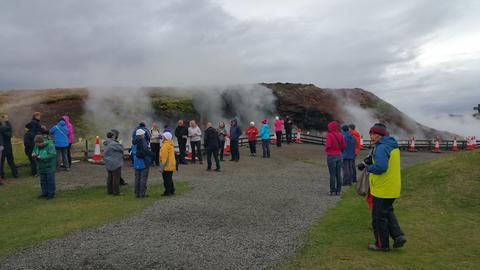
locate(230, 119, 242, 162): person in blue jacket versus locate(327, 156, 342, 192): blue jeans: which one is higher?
locate(230, 119, 242, 162): person in blue jacket

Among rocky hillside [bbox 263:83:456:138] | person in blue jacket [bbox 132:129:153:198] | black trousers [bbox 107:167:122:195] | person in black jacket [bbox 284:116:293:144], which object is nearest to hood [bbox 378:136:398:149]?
person in blue jacket [bbox 132:129:153:198]

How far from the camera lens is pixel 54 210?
31.0ft

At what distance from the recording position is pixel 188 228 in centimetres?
788

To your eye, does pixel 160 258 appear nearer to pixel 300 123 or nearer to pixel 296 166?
pixel 296 166

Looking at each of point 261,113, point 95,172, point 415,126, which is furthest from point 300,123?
point 95,172

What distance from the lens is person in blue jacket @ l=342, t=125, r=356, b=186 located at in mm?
13359

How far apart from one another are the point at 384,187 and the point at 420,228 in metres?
2.23

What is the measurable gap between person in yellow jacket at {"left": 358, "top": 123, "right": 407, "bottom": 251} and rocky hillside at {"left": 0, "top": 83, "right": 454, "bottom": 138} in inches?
718

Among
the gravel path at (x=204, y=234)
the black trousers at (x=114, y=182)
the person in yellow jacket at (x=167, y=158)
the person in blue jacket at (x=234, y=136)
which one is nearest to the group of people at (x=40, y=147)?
the black trousers at (x=114, y=182)

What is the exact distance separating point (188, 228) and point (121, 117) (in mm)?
16517

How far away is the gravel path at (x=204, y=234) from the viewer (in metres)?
6.14

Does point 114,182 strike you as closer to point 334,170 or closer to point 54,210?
point 54,210

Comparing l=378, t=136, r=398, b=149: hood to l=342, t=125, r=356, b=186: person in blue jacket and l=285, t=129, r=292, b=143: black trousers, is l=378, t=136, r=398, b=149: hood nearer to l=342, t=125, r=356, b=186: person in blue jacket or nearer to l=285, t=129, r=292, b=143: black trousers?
l=342, t=125, r=356, b=186: person in blue jacket

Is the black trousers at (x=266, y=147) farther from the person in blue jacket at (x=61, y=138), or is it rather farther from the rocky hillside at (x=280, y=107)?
the person in blue jacket at (x=61, y=138)
